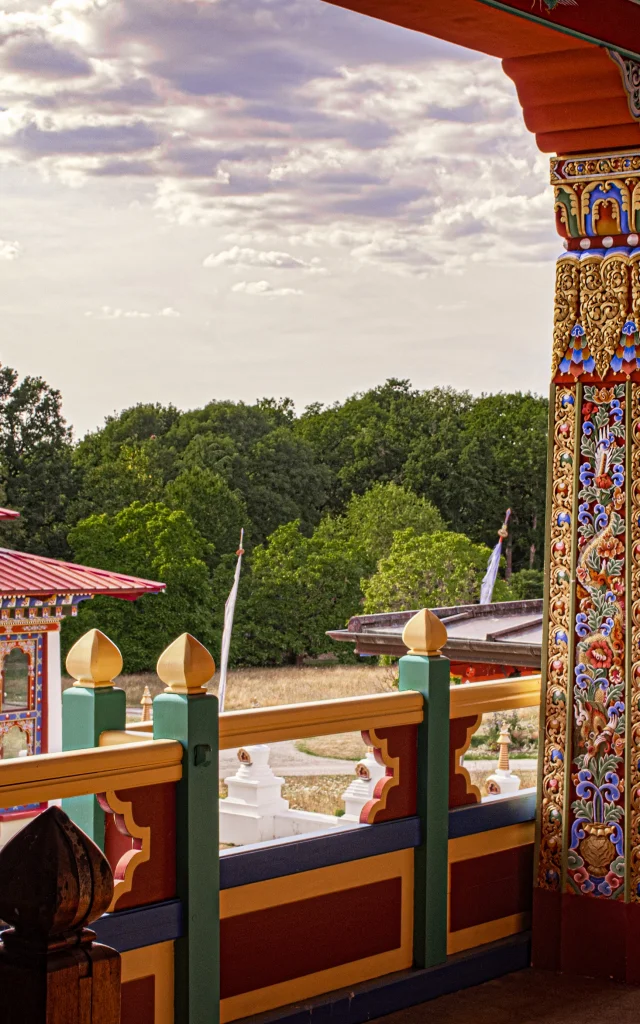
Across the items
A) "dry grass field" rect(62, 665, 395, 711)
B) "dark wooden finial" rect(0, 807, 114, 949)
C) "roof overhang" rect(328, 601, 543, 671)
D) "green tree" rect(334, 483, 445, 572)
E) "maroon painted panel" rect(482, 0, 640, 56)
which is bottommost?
"dry grass field" rect(62, 665, 395, 711)

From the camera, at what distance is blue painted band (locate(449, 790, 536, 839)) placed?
280 centimetres

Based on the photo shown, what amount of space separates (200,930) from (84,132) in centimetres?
3956

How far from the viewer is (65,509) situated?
28062mm

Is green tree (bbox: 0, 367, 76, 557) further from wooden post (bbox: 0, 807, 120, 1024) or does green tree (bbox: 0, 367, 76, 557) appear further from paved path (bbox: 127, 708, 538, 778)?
wooden post (bbox: 0, 807, 120, 1024)

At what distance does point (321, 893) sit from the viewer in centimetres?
248

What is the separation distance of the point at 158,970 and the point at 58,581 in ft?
35.7

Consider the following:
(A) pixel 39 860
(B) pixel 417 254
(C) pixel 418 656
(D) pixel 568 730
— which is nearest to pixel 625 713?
(D) pixel 568 730

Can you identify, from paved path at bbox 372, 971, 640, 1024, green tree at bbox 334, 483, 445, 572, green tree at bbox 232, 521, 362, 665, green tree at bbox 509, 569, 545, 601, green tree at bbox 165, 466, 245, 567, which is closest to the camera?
paved path at bbox 372, 971, 640, 1024

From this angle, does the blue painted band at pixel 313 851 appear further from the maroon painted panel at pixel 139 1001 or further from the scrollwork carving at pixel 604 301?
the scrollwork carving at pixel 604 301

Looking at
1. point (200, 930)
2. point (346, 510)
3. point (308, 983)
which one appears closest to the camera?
point (200, 930)

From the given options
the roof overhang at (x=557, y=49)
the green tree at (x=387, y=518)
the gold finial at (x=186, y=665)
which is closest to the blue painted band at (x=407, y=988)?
the gold finial at (x=186, y=665)

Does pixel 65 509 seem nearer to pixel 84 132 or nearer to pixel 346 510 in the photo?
pixel 346 510

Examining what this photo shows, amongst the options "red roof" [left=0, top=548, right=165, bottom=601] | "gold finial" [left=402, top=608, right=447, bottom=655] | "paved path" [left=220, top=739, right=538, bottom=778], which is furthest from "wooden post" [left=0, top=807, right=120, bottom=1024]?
"paved path" [left=220, top=739, right=538, bottom=778]

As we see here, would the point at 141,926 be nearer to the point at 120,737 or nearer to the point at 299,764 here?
the point at 120,737
